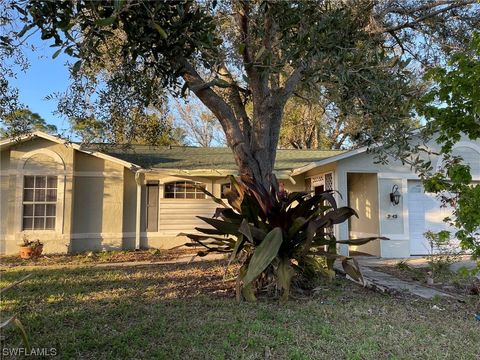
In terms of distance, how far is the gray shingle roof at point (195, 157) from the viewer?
13023 mm

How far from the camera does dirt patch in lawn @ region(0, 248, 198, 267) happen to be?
10312mm

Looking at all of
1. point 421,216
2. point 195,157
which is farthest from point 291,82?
point 195,157

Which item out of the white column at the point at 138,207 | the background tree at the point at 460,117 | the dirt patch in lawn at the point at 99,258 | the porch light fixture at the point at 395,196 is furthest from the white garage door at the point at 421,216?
the white column at the point at 138,207

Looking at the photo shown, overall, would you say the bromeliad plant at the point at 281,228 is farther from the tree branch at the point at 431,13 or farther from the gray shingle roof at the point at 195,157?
the gray shingle roof at the point at 195,157

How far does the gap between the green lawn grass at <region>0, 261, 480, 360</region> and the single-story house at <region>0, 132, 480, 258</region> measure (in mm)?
5465

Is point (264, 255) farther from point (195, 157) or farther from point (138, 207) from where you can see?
point (195, 157)

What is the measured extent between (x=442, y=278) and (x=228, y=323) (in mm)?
5373

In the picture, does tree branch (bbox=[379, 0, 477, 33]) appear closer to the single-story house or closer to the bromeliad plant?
the single-story house

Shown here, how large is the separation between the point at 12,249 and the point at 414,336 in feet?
38.6

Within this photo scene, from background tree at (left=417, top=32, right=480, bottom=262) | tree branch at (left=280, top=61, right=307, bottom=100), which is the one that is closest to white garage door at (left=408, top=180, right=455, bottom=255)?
tree branch at (left=280, top=61, right=307, bottom=100)

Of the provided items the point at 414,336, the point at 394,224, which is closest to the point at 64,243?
the point at 394,224

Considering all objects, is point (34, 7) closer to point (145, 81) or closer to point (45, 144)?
point (145, 81)

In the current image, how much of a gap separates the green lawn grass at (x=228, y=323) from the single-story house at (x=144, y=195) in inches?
215

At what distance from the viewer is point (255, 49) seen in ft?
23.4
